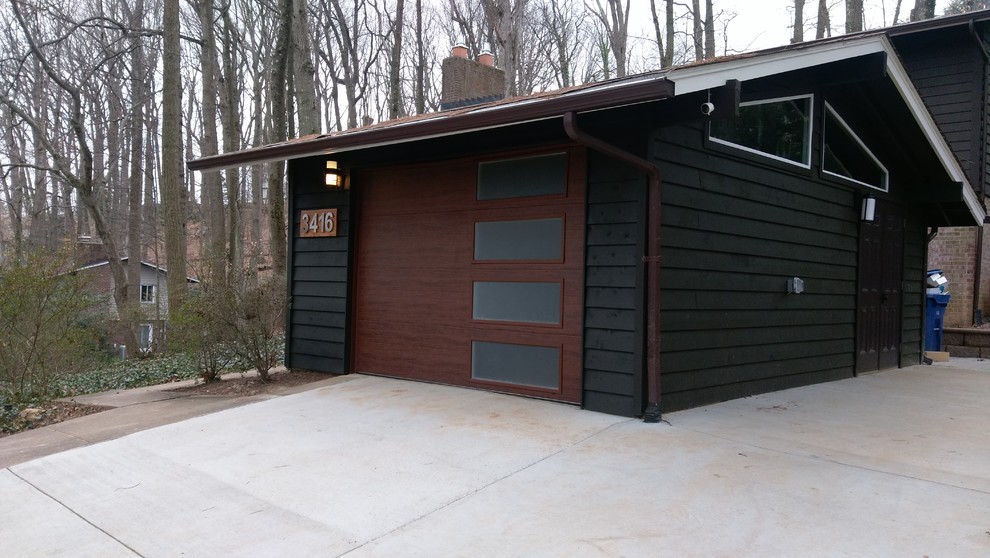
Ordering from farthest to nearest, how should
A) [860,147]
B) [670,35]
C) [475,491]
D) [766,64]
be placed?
[670,35] → [860,147] → [766,64] → [475,491]

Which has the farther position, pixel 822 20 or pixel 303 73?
pixel 822 20

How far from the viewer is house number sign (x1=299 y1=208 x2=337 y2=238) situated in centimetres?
695

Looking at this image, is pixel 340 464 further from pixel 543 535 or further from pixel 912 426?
pixel 912 426

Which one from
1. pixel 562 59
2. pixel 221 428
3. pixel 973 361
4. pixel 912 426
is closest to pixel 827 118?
pixel 912 426

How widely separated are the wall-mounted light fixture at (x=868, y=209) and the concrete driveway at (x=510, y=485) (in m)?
2.69

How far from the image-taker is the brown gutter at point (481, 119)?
381 cm

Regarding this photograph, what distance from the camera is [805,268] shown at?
6.62 metres

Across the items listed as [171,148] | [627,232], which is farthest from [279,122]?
[627,232]

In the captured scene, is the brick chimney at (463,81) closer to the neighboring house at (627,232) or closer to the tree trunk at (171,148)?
the neighboring house at (627,232)

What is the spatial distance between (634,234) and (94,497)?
3900mm

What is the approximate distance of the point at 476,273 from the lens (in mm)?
5844

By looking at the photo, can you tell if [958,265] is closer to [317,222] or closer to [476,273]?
[476,273]

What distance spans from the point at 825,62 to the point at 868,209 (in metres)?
2.75

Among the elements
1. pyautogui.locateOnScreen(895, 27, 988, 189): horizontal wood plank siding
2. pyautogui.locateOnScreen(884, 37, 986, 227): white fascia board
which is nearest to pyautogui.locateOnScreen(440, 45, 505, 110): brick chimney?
pyautogui.locateOnScreen(884, 37, 986, 227): white fascia board
